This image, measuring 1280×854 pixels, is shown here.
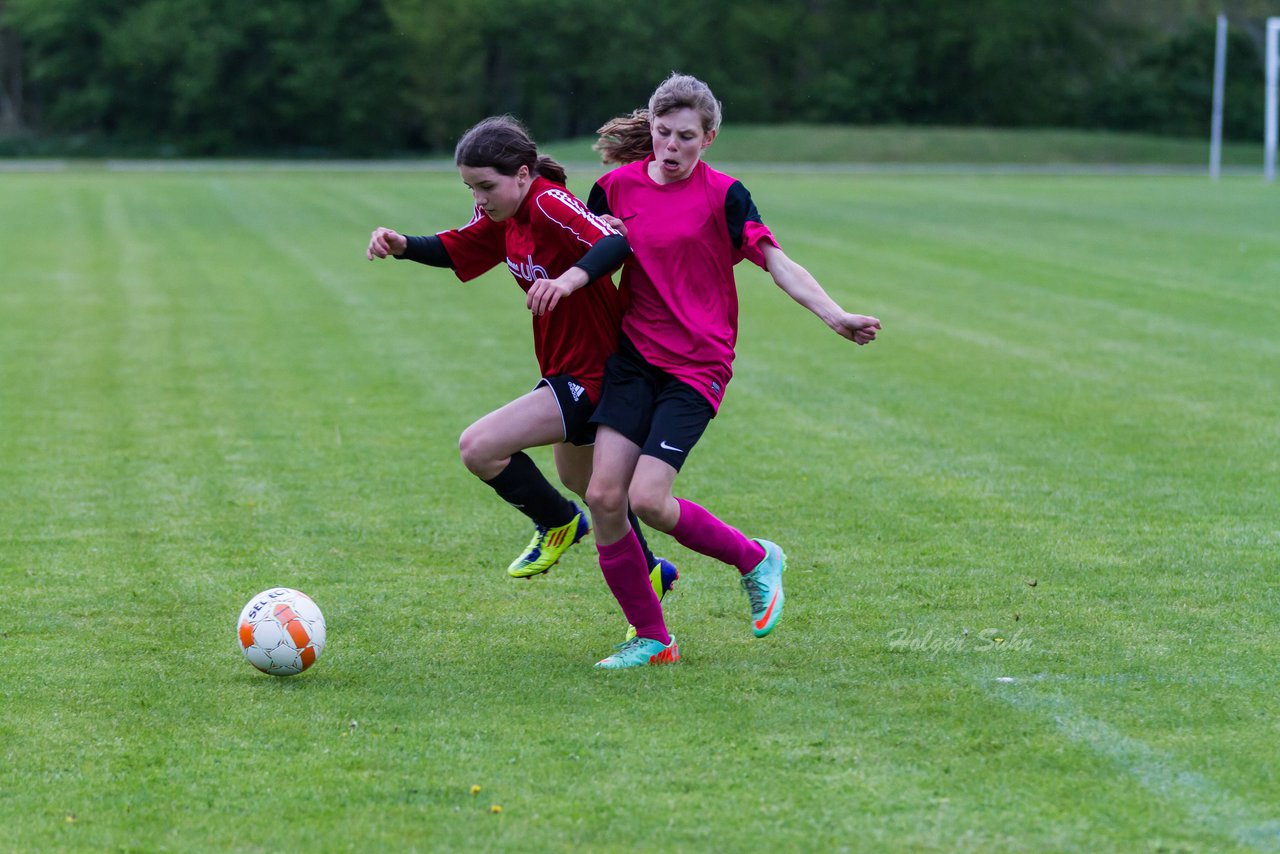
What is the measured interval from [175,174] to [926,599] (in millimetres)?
43530

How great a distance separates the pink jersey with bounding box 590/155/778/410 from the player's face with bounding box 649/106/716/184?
13cm

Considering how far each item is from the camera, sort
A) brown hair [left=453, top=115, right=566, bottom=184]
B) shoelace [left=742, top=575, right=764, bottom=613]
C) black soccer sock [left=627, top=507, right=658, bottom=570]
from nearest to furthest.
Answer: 1. brown hair [left=453, top=115, right=566, bottom=184]
2. shoelace [left=742, top=575, right=764, bottom=613]
3. black soccer sock [left=627, top=507, right=658, bottom=570]

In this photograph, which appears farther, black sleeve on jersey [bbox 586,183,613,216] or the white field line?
black sleeve on jersey [bbox 586,183,613,216]

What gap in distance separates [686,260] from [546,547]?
1.40m

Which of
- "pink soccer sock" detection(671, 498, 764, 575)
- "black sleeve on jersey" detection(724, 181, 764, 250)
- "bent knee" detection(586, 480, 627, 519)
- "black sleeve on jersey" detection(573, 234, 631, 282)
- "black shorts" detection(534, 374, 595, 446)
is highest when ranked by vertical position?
"black sleeve on jersey" detection(724, 181, 764, 250)

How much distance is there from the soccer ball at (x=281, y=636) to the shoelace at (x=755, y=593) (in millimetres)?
1490

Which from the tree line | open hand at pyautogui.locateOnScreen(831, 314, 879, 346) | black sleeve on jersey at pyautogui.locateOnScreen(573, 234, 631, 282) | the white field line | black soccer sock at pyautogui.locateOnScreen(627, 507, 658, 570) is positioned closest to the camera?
the white field line

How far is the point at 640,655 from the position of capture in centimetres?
538

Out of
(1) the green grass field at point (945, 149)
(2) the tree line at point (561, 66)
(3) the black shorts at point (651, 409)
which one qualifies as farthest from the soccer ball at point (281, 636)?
(2) the tree line at point (561, 66)

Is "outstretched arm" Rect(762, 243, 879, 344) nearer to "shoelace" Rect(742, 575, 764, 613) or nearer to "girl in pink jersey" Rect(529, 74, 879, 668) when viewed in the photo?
"girl in pink jersey" Rect(529, 74, 879, 668)

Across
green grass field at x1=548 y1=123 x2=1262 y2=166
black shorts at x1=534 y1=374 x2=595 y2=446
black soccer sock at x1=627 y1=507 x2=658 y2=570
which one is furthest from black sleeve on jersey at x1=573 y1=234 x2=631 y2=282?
green grass field at x1=548 y1=123 x2=1262 y2=166

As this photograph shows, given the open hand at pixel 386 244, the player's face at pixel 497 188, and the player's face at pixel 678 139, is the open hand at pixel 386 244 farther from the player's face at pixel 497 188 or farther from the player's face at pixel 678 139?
the player's face at pixel 678 139

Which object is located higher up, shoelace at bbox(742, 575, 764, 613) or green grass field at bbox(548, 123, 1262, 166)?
shoelace at bbox(742, 575, 764, 613)

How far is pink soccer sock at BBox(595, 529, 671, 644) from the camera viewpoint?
540 centimetres
